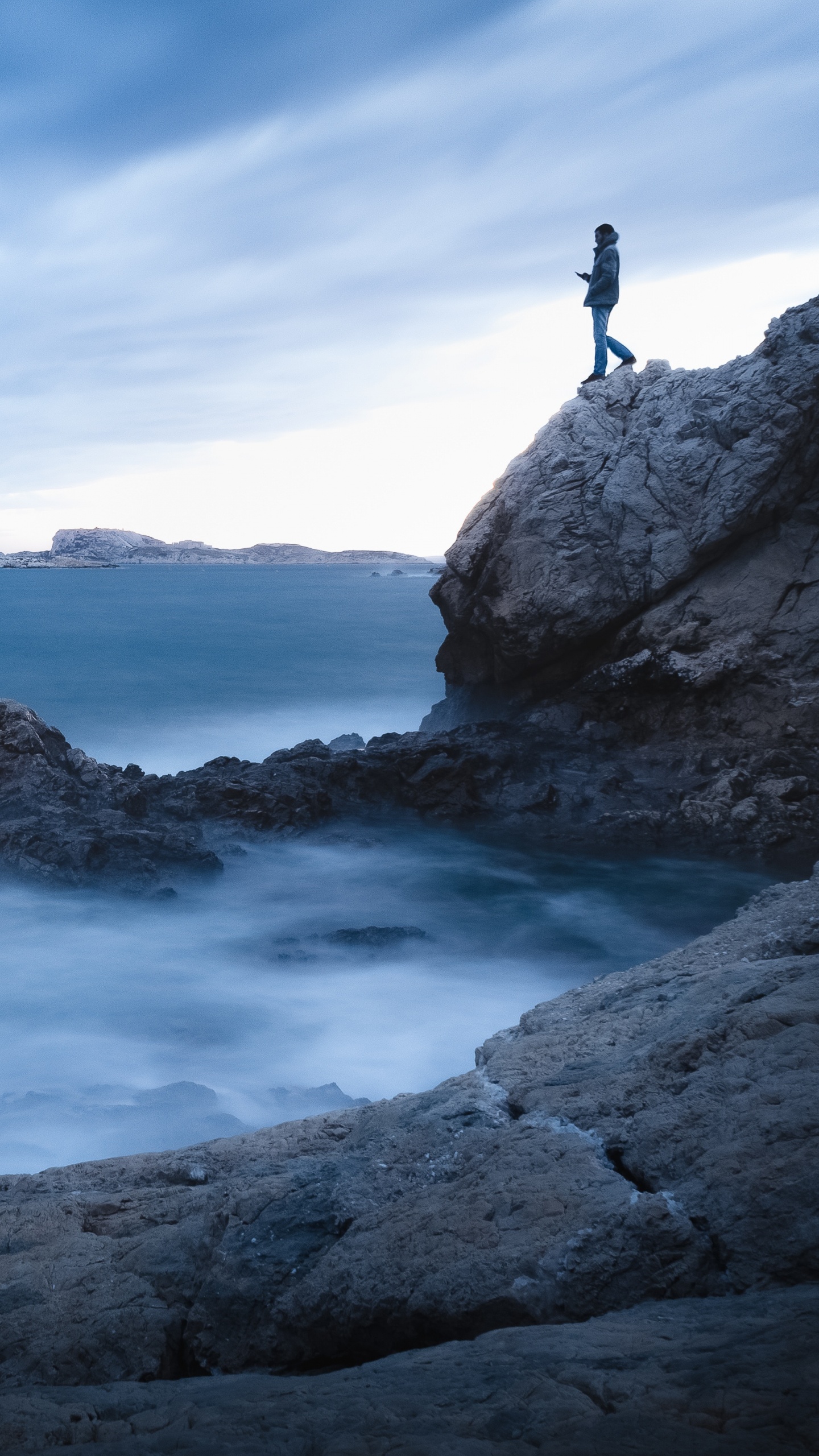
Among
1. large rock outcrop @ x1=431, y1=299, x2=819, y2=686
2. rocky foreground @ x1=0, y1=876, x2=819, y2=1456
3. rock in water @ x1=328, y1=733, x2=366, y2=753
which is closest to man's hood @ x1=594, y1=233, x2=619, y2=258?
large rock outcrop @ x1=431, y1=299, x2=819, y2=686

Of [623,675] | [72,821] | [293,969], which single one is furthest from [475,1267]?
[623,675]

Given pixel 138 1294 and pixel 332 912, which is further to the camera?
pixel 332 912

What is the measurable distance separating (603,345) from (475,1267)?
46.8ft

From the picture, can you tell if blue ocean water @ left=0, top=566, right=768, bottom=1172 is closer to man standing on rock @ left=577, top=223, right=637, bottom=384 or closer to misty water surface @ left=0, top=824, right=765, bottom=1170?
misty water surface @ left=0, top=824, right=765, bottom=1170

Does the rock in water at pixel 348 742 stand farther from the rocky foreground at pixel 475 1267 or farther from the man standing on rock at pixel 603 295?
the rocky foreground at pixel 475 1267

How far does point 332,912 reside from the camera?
10680 mm

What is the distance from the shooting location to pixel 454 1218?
124 inches

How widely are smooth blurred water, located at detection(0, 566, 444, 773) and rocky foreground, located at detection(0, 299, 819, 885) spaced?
5.57 m

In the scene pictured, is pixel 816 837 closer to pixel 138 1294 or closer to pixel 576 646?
pixel 576 646

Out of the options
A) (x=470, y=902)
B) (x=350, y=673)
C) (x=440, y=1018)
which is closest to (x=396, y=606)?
(x=350, y=673)

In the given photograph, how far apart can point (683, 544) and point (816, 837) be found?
14.7 ft

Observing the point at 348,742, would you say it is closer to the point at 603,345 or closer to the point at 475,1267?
the point at 603,345

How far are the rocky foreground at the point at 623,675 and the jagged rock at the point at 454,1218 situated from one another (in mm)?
7325

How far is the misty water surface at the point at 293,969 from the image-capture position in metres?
6.93
